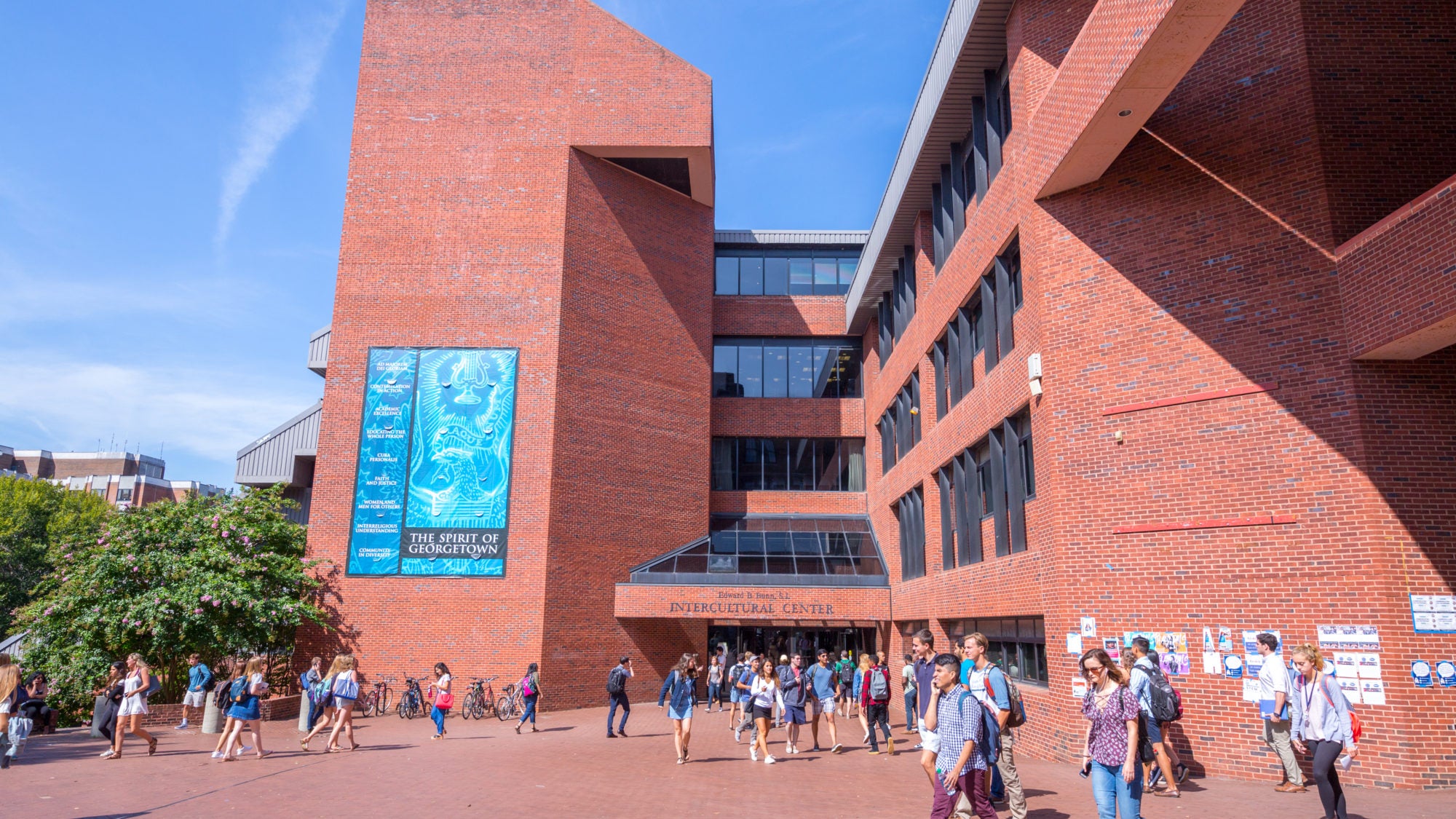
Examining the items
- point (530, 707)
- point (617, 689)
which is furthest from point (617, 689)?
point (530, 707)

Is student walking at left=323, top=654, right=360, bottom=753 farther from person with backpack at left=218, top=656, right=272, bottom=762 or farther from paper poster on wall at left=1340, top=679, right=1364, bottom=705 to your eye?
paper poster on wall at left=1340, top=679, right=1364, bottom=705

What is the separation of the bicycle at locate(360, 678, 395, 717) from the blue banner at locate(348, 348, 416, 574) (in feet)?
8.53

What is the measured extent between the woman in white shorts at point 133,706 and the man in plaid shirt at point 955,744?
12386mm

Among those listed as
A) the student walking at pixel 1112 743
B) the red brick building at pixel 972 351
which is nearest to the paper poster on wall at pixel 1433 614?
the red brick building at pixel 972 351

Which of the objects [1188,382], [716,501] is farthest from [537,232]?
[1188,382]

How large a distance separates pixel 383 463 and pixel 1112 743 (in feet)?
66.8

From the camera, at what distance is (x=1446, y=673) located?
1016cm

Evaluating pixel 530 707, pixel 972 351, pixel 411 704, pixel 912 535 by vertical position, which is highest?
pixel 972 351

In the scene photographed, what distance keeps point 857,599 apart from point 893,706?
9.58ft

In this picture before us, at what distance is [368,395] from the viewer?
23641 millimetres

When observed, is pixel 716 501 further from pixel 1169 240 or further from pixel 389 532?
pixel 1169 240

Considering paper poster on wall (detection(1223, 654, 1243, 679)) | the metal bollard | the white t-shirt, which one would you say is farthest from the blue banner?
the white t-shirt

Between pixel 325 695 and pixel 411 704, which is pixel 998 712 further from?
pixel 411 704

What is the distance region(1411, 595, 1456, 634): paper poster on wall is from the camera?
1026 centimetres
